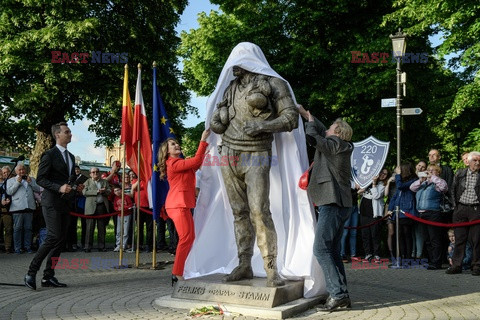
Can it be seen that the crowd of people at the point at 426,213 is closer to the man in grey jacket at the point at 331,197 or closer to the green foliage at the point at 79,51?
the man in grey jacket at the point at 331,197

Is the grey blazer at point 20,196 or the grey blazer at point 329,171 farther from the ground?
the grey blazer at point 329,171

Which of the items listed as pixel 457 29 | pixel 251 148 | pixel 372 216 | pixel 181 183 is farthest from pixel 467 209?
pixel 457 29

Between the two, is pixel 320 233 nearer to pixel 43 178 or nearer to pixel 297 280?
pixel 297 280

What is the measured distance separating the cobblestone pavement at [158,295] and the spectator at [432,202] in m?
0.54

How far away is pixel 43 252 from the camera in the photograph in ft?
26.5

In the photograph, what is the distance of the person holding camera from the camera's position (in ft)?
45.3

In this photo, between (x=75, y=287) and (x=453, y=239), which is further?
(x=453, y=239)

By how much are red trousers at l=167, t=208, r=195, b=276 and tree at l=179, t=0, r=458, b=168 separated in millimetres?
14285

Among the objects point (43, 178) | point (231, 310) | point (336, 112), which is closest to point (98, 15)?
point (336, 112)

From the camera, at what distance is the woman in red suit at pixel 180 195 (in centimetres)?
770

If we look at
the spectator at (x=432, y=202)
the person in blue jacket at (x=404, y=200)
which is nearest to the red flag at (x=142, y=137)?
the person in blue jacket at (x=404, y=200)

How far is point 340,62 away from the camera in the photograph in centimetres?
2184

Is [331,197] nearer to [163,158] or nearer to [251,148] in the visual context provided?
[251,148]

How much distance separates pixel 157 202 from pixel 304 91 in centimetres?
1287
